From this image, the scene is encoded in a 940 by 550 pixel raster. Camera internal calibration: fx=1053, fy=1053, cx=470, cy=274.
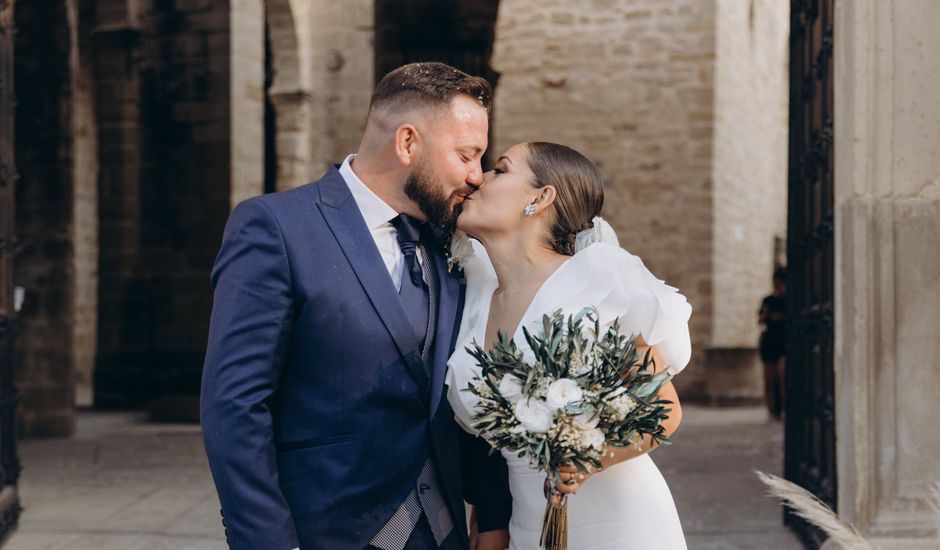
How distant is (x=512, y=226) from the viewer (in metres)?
2.40

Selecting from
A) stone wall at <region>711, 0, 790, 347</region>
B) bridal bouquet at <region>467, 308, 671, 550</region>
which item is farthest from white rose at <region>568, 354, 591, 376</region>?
stone wall at <region>711, 0, 790, 347</region>

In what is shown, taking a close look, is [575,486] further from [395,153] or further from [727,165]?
[727,165]

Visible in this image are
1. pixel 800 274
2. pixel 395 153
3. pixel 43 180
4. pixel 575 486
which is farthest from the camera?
pixel 43 180

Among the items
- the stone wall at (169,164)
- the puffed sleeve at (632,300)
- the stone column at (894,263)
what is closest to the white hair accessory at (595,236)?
the puffed sleeve at (632,300)

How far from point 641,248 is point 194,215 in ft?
25.3

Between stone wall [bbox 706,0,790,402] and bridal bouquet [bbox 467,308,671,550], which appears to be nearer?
bridal bouquet [bbox 467,308,671,550]

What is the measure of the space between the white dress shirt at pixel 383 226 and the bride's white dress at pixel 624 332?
0.74 feet

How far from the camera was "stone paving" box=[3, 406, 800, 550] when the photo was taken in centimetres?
500

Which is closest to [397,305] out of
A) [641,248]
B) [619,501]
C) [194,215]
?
[619,501]

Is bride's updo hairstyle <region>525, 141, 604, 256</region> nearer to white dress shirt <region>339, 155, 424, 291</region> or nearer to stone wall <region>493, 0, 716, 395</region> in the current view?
white dress shirt <region>339, 155, 424, 291</region>

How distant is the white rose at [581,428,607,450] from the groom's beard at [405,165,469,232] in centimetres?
64

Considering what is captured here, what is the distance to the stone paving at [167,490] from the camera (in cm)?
500

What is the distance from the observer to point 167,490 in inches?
248

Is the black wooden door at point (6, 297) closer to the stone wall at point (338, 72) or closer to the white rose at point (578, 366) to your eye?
the white rose at point (578, 366)
